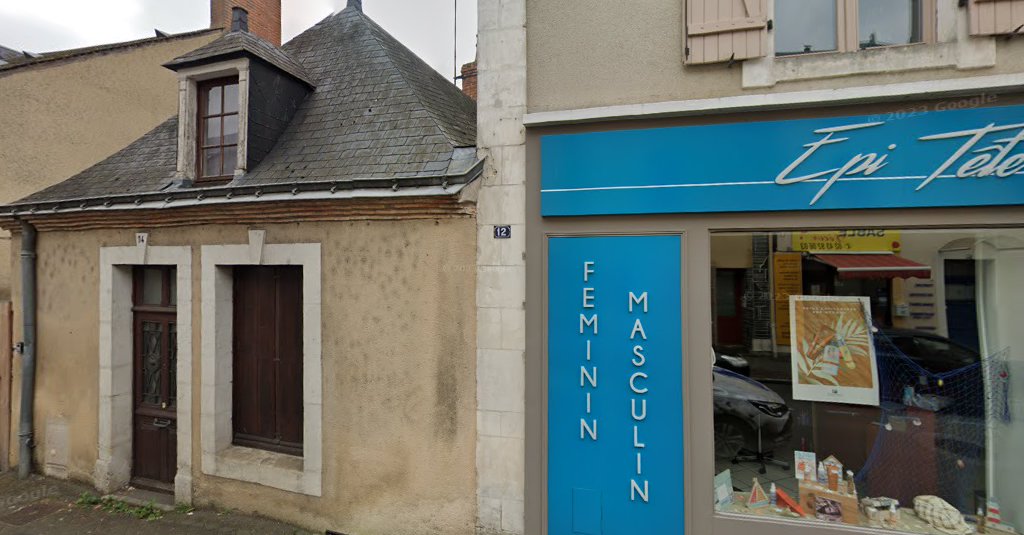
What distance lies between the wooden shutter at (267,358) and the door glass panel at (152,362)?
1.25m

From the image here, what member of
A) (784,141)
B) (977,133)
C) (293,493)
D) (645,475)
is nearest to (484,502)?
(645,475)

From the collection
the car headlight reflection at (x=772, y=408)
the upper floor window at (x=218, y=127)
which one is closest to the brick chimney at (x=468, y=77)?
the upper floor window at (x=218, y=127)

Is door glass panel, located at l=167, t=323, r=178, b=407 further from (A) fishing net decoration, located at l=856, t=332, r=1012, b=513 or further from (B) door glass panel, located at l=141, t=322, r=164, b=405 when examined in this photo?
(A) fishing net decoration, located at l=856, t=332, r=1012, b=513

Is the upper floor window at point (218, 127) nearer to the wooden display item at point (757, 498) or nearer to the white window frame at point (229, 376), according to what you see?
the white window frame at point (229, 376)

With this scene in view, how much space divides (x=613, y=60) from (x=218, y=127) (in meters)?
4.70

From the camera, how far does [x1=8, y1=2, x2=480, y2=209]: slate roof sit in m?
4.31

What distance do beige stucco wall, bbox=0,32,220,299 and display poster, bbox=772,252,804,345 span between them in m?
10.2

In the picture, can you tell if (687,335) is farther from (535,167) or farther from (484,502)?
(484,502)

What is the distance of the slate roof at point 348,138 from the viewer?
14.1 feet

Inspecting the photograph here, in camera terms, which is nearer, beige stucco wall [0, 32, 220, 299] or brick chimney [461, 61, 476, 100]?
beige stucco wall [0, 32, 220, 299]

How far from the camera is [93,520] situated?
184 inches

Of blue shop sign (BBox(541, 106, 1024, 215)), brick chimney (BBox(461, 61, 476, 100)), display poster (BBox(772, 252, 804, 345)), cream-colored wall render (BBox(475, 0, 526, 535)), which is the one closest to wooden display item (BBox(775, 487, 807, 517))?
display poster (BBox(772, 252, 804, 345))

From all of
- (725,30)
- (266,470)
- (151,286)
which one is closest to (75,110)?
(151,286)

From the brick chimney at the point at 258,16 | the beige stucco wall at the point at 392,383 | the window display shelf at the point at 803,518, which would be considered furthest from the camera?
the brick chimney at the point at 258,16
